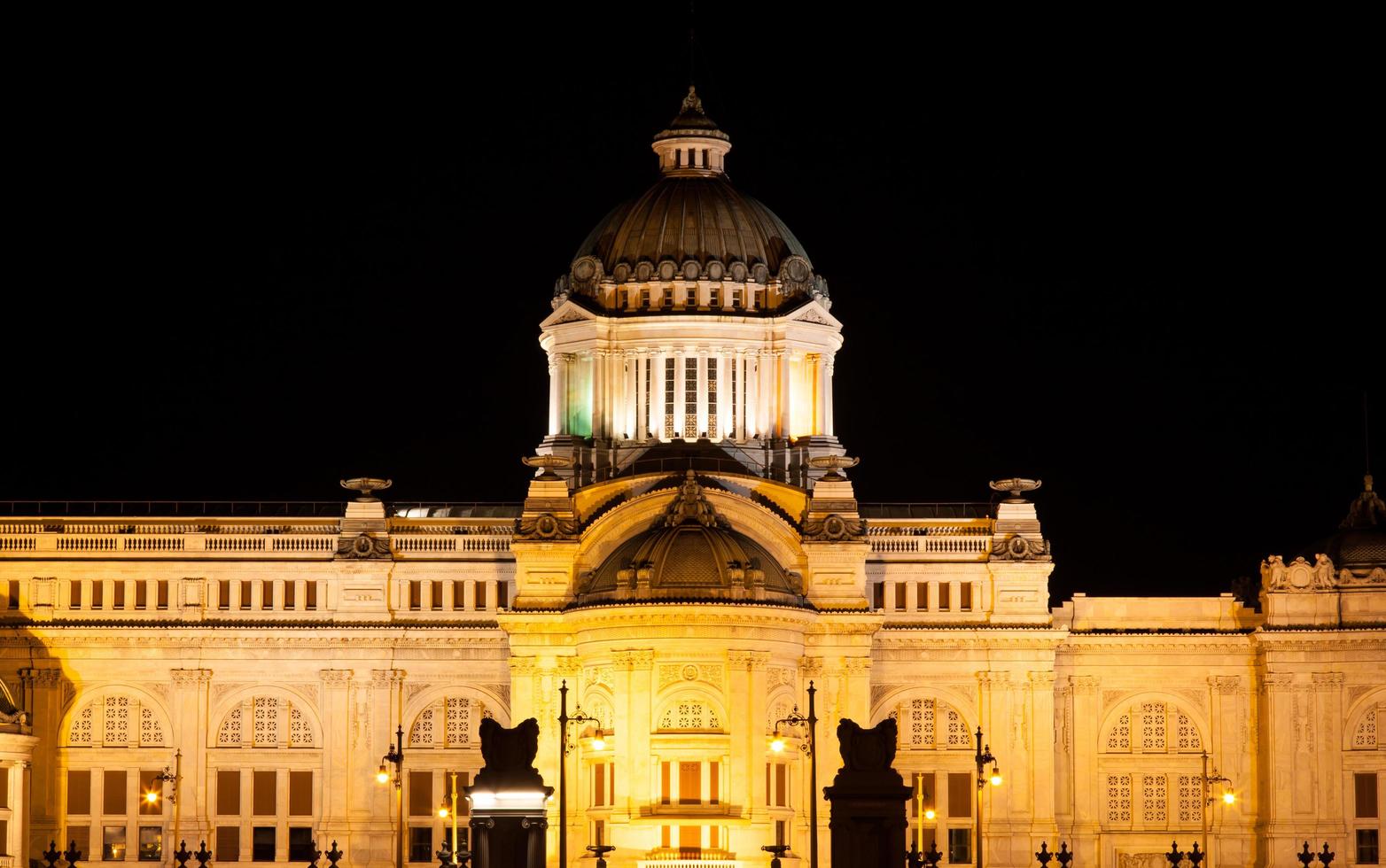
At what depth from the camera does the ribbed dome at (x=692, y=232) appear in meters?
131

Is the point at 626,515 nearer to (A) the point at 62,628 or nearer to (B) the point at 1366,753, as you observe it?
(A) the point at 62,628

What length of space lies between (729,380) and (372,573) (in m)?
15.7

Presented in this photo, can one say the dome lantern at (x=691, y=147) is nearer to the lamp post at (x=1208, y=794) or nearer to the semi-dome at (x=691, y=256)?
the semi-dome at (x=691, y=256)

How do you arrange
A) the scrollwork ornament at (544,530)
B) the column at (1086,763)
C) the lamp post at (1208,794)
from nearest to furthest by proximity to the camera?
1. the scrollwork ornament at (544,530)
2. the lamp post at (1208,794)
3. the column at (1086,763)

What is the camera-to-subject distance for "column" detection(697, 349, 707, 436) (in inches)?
5113

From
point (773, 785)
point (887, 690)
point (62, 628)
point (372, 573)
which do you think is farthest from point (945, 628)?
point (62, 628)

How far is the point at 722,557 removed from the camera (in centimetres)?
11862

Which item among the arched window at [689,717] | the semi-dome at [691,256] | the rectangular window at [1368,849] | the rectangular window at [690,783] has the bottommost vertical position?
the rectangular window at [1368,849]

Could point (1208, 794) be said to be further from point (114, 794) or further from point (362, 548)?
point (114, 794)

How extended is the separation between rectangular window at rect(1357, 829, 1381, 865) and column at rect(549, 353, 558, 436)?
34080 mm

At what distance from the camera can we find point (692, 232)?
131500 millimetres

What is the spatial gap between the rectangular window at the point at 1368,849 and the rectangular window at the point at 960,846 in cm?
1434

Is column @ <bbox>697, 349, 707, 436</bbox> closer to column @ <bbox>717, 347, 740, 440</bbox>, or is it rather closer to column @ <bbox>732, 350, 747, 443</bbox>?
column @ <bbox>717, 347, 740, 440</bbox>

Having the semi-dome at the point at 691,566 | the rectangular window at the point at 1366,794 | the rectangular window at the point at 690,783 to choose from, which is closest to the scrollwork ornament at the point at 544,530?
the semi-dome at the point at 691,566
